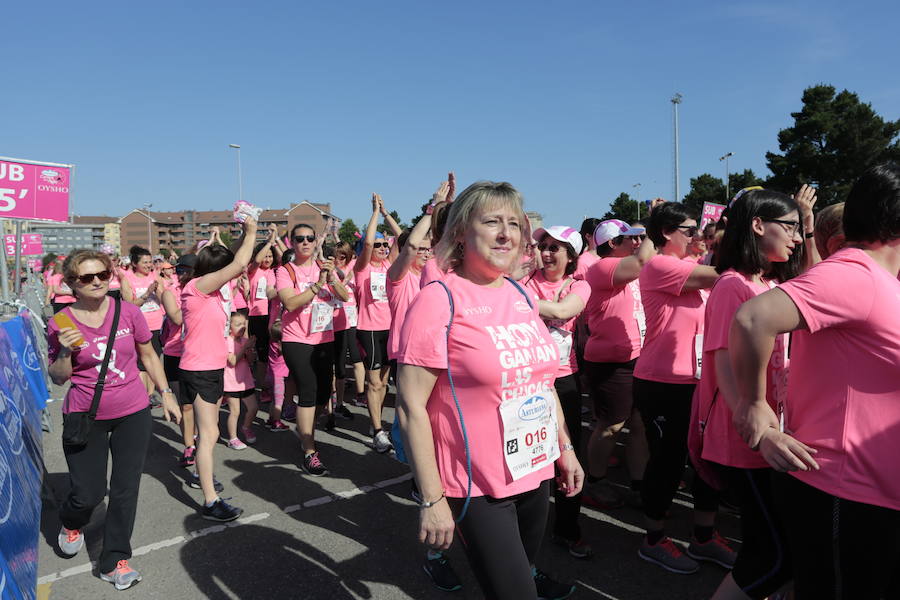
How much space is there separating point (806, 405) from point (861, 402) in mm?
171

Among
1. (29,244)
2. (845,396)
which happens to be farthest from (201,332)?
(29,244)

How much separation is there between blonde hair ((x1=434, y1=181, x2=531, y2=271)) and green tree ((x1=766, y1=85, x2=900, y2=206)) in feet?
125

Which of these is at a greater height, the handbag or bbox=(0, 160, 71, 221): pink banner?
bbox=(0, 160, 71, 221): pink banner

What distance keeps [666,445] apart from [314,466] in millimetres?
3171

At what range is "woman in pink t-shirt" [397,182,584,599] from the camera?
196 centimetres

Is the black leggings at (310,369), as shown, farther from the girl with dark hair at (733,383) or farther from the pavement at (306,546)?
the girl with dark hair at (733,383)

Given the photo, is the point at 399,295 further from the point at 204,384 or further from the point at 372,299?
the point at 204,384

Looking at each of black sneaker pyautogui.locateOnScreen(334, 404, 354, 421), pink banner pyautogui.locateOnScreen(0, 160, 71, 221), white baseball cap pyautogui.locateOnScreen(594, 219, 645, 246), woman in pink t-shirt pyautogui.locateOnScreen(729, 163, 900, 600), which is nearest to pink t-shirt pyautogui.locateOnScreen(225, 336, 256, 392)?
black sneaker pyautogui.locateOnScreen(334, 404, 354, 421)

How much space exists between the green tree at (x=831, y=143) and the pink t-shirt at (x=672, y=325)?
3654 centimetres

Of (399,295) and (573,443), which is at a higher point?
(399,295)

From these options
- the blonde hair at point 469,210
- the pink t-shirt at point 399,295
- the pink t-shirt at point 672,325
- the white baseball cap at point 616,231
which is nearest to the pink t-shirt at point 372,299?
the pink t-shirt at point 399,295

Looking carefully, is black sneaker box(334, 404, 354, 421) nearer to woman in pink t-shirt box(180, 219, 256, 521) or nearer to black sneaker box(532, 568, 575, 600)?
woman in pink t-shirt box(180, 219, 256, 521)

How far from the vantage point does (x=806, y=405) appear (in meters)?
1.89

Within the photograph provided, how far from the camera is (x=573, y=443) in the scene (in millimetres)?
3533
